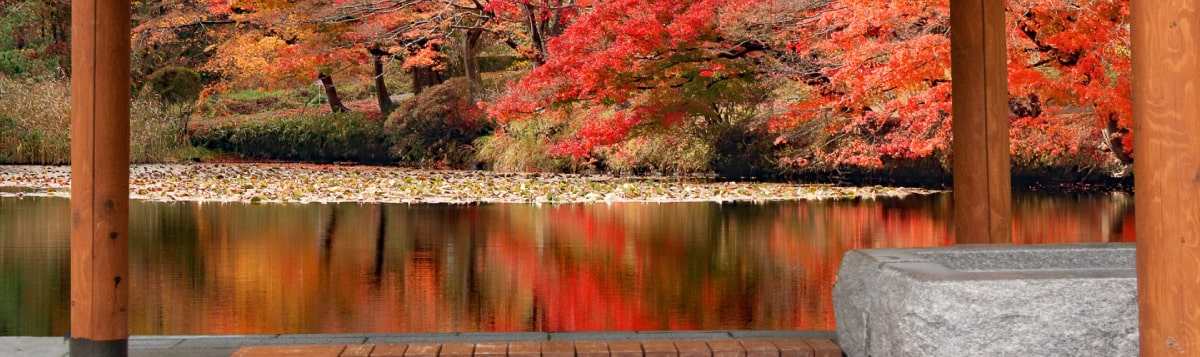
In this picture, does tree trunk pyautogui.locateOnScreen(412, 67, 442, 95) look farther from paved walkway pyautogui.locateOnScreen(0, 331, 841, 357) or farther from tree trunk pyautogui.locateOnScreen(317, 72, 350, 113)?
paved walkway pyautogui.locateOnScreen(0, 331, 841, 357)

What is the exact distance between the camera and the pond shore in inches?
563

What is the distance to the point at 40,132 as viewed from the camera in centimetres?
1867

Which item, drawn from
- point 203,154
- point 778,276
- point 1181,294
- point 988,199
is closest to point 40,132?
point 203,154

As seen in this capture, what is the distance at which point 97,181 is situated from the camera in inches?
139

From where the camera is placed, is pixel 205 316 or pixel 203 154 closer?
pixel 205 316

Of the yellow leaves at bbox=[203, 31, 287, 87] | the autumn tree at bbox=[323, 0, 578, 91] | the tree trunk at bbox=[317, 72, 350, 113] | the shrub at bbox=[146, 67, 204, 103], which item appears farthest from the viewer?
the tree trunk at bbox=[317, 72, 350, 113]

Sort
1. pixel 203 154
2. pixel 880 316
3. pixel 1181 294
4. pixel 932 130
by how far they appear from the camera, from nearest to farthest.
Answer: pixel 1181 294 < pixel 880 316 < pixel 932 130 < pixel 203 154

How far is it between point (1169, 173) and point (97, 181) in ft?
9.81

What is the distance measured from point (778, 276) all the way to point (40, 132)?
15077mm

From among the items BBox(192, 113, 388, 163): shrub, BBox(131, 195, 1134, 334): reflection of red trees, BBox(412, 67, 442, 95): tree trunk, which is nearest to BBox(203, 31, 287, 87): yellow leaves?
BBox(192, 113, 388, 163): shrub

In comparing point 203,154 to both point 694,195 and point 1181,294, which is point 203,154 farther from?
point 1181,294

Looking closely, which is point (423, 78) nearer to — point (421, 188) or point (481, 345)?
point (421, 188)

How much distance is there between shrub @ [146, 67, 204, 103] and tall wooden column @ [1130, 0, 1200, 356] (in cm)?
2253

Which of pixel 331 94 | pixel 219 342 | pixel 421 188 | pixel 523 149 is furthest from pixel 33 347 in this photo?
pixel 331 94
